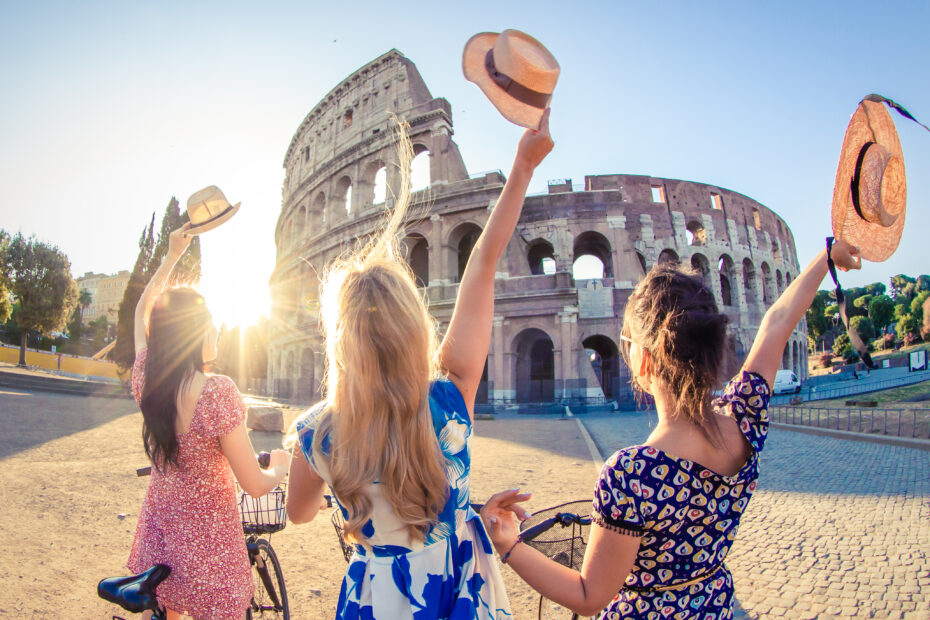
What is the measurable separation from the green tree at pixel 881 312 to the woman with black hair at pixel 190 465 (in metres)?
73.6

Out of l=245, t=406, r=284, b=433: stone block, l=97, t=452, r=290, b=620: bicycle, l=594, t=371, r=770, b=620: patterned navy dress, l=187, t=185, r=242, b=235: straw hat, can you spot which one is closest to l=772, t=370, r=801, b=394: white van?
l=245, t=406, r=284, b=433: stone block

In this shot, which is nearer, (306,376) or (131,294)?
(131,294)

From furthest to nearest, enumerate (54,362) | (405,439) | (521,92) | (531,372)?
1. (54,362)
2. (531,372)
3. (521,92)
4. (405,439)

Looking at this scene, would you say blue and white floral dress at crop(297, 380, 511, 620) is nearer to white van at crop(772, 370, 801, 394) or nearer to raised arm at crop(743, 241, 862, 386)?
raised arm at crop(743, 241, 862, 386)

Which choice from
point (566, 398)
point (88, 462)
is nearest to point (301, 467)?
point (88, 462)

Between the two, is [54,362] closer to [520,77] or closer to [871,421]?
[520,77]

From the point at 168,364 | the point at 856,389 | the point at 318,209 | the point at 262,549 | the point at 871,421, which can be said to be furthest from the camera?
the point at 318,209

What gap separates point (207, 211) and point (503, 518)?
223 cm

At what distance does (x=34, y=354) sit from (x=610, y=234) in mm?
39274

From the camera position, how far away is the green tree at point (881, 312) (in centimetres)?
5575

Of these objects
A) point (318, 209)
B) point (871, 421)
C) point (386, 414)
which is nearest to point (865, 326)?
point (871, 421)

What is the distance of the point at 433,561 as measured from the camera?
1185mm

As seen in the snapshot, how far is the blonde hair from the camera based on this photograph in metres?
1.10

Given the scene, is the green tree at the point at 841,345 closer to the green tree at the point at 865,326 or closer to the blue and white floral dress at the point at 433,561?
the green tree at the point at 865,326
